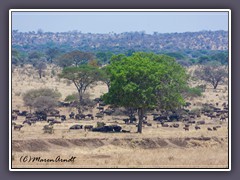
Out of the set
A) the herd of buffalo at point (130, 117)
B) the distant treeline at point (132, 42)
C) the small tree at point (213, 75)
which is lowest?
the herd of buffalo at point (130, 117)

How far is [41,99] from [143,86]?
50.5 ft

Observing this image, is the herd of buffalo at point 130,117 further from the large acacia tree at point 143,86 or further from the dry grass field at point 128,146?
the large acacia tree at point 143,86

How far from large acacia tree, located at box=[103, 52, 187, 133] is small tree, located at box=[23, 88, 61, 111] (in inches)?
491

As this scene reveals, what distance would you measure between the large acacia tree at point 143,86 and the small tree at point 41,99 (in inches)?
491

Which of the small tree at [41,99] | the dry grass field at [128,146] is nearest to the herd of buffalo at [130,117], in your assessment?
the dry grass field at [128,146]

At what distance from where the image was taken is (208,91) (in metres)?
71.9

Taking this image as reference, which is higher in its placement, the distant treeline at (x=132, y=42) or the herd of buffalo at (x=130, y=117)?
the distant treeline at (x=132, y=42)

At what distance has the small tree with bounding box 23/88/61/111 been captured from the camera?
51.6m

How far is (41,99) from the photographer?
51781 millimetres

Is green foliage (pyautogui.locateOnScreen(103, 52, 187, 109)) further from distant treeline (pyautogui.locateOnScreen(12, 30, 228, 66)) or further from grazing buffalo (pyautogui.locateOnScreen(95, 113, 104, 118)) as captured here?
distant treeline (pyautogui.locateOnScreen(12, 30, 228, 66))

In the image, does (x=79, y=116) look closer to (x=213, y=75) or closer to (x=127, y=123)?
(x=127, y=123)

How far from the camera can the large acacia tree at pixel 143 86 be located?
38.1 meters

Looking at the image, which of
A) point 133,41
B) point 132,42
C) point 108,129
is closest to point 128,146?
point 108,129
